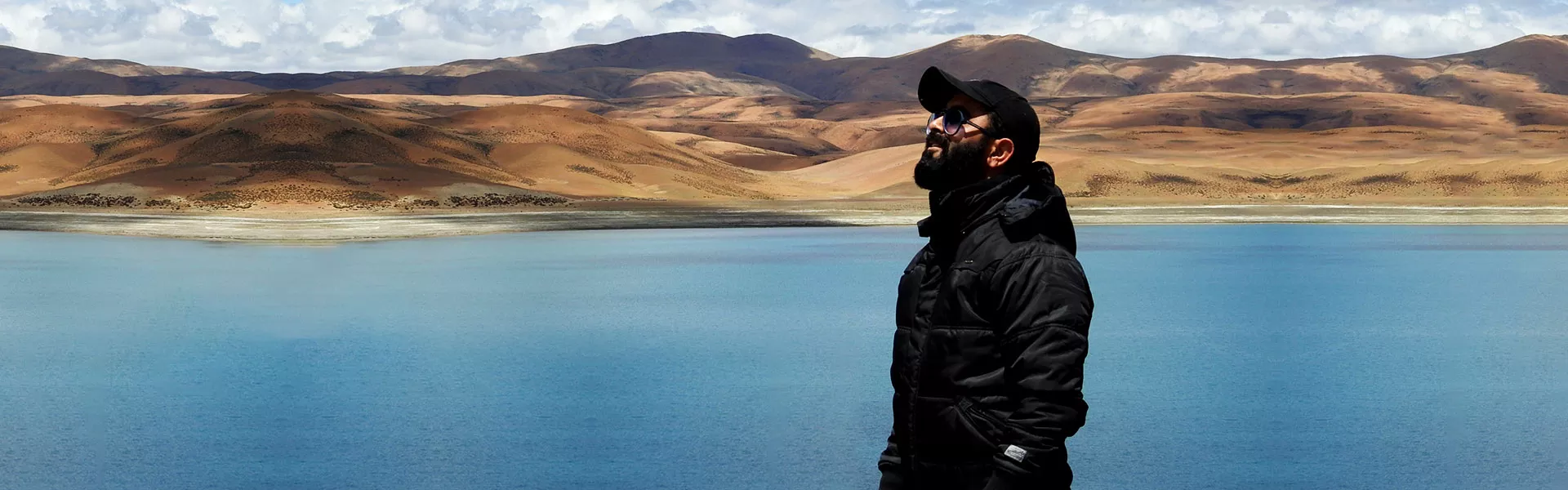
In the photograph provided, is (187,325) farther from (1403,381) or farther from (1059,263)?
(1059,263)

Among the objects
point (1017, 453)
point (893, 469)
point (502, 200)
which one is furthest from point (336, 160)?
point (1017, 453)

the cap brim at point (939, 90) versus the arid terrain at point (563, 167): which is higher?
the cap brim at point (939, 90)

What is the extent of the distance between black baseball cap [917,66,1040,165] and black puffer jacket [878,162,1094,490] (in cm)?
7

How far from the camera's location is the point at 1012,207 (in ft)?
12.7

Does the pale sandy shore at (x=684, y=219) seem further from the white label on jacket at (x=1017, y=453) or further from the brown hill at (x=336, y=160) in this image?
the white label on jacket at (x=1017, y=453)

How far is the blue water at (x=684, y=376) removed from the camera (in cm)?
1116

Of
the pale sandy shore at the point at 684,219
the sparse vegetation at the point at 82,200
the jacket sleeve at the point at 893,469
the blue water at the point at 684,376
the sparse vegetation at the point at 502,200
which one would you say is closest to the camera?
the jacket sleeve at the point at 893,469

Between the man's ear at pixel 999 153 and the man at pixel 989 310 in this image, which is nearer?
the man at pixel 989 310

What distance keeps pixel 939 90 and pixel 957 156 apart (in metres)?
0.17

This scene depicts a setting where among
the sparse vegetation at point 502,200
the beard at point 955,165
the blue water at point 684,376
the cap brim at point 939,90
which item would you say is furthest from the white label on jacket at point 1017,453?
the sparse vegetation at point 502,200

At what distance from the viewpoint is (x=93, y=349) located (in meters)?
18.1

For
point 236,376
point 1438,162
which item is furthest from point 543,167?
point 236,376

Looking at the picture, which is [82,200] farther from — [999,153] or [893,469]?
[999,153]

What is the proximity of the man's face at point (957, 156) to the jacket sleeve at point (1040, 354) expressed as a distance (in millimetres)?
252
